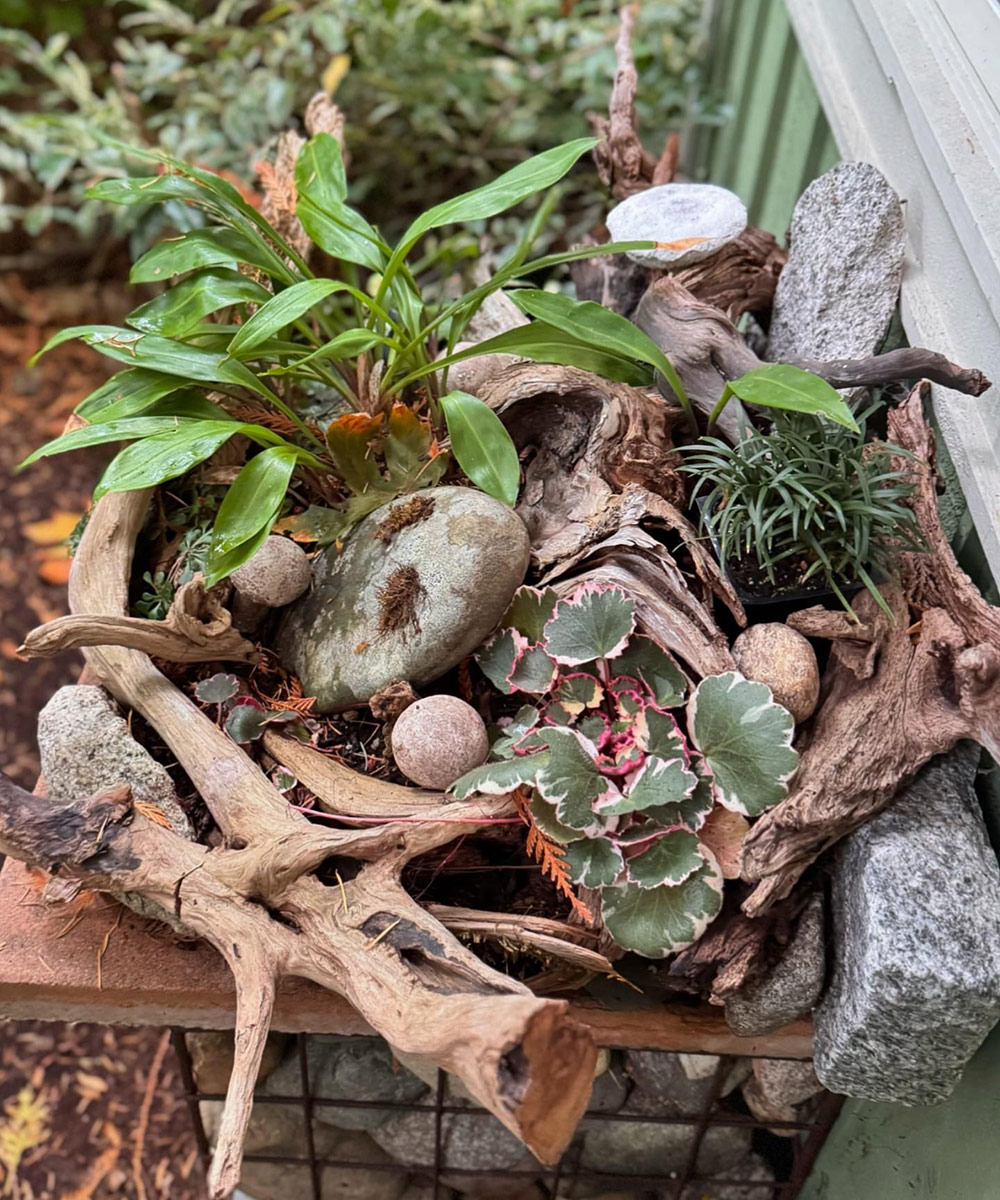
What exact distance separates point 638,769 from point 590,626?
7.5 inches

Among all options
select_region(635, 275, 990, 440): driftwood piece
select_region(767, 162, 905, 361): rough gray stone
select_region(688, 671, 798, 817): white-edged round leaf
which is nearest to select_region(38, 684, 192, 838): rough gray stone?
select_region(688, 671, 798, 817): white-edged round leaf

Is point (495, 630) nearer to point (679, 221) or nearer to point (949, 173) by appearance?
point (679, 221)

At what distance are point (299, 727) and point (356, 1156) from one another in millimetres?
862

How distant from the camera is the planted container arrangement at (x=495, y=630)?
1.28 m

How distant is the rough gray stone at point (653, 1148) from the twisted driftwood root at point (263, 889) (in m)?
0.76

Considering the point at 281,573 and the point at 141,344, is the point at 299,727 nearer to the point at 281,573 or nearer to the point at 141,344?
the point at 281,573

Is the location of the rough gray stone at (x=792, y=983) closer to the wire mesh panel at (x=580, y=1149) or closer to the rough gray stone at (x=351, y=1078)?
the wire mesh panel at (x=580, y=1149)

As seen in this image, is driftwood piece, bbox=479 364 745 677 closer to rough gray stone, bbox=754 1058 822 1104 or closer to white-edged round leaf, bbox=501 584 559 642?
white-edged round leaf, bbox=501 584 559 642

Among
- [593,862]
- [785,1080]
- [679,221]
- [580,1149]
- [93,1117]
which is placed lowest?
[93,1117]

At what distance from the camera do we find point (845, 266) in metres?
1.72

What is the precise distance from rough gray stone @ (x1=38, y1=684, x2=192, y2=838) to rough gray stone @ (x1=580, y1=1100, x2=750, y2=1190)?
900 mm

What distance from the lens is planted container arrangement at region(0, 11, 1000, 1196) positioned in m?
1.28

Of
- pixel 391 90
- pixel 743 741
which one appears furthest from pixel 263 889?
pixel 391 90

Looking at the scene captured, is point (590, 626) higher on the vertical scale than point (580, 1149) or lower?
higher
